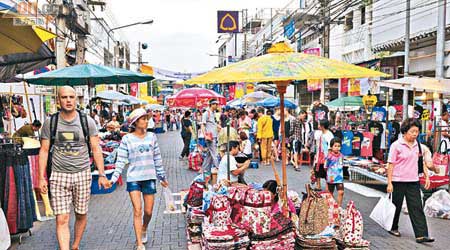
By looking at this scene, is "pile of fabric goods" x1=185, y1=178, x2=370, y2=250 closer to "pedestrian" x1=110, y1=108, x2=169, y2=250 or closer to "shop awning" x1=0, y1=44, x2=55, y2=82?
"pedestrian" x1=110, y1=108, x2=169, y2=250

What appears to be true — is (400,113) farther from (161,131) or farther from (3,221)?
(161,131)

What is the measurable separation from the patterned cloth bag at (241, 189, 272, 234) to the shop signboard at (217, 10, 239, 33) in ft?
126

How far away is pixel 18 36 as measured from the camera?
225 inches

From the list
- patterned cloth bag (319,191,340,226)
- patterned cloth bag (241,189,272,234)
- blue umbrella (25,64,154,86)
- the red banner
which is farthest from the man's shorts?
the red banner

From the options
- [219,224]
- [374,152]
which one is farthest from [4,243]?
[374,152]

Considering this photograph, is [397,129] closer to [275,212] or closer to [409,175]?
[409,175]

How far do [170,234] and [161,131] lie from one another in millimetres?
28924

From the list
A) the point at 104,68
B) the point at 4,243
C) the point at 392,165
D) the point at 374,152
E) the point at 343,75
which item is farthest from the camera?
the point at 374,152

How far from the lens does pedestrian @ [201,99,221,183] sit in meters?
9.98

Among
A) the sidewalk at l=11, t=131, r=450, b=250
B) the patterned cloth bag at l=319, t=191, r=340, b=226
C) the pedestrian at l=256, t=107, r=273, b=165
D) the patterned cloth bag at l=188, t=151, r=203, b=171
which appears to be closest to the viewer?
the patterned cloth bag at l=319, t=191, r=340, b=226

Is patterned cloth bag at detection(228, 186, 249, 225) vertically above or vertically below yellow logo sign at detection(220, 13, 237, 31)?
below

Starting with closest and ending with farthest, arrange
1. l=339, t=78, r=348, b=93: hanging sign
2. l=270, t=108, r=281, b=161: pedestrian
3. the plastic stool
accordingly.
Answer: the plastic stool → l=270, t=108, r=281, b=161: pedestrian → l=339, t=78, r=348, b=93: hanging sign

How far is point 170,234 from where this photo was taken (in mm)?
6059

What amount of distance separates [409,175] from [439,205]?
1928 millimetres
